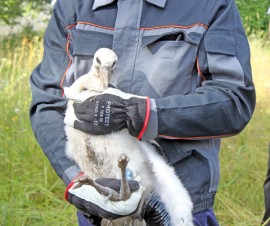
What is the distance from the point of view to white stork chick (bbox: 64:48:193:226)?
2.03 metres

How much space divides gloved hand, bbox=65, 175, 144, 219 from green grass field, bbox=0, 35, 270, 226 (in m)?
1.89

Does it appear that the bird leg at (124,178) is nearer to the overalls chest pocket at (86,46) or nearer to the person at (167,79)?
the person at (167,79)

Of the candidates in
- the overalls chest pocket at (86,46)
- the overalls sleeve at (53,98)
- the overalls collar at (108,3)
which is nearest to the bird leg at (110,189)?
the overalls sleeve at (53,98)

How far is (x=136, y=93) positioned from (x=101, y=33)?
0.84 feet

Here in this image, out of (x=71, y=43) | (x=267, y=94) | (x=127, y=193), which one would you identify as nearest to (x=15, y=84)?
(x=267, y=94)

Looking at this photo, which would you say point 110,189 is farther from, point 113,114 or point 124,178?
point 113,114

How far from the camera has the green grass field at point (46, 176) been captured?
4.22 meters

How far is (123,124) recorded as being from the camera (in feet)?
6.63

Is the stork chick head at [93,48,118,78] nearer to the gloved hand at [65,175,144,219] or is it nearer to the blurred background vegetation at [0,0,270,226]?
the gloved hand at [65,175,144,219]

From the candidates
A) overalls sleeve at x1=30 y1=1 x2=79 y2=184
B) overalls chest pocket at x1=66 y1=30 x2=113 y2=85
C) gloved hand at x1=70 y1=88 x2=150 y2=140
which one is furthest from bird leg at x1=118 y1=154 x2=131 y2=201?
overalls chest pocket at x1=66 y1=30 x2=113 y2=85

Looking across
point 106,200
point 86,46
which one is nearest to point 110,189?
point 106,200

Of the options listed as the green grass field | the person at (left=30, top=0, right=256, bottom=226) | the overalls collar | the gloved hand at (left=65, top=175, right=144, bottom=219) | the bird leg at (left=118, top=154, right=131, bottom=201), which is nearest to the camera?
the bird leg at (left=118, top=154, right=131, bottom=201)

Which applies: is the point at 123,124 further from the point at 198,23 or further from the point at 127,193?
the point at 198,23

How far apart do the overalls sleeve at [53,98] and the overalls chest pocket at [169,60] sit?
1.06 feet
